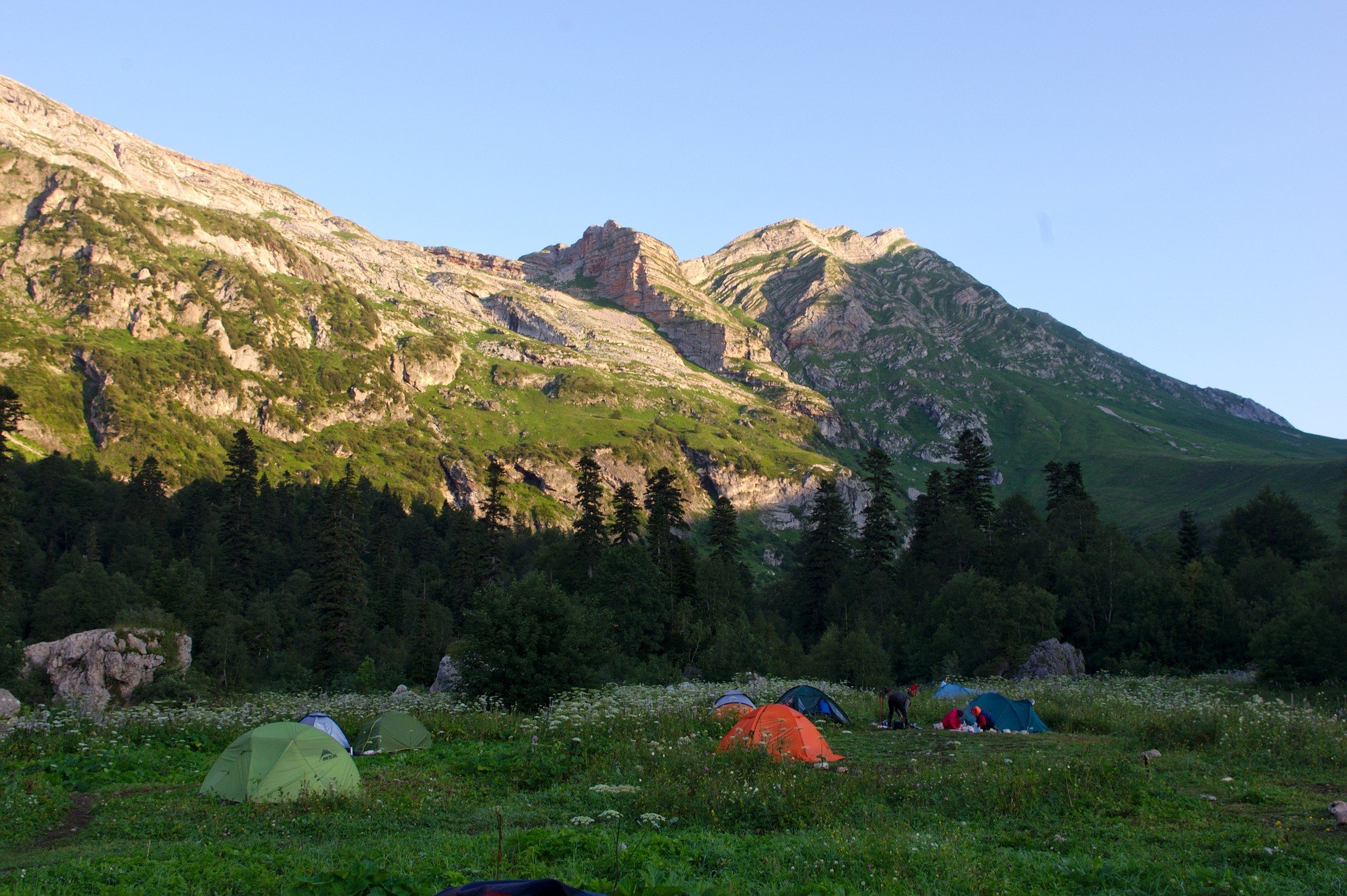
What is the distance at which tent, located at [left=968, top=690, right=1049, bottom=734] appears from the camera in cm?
2459

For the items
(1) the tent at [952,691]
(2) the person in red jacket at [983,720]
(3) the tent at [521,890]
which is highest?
(3) the tent at [521,890]

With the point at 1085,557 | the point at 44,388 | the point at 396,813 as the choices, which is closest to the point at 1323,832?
the point at 396,813

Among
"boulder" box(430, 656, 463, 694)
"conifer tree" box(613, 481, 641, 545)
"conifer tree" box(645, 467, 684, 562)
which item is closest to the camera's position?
"boulder" box(430, 656, 463, 694)

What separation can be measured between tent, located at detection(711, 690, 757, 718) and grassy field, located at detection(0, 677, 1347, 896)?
0.77m

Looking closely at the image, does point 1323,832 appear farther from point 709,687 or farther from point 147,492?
point 147,492

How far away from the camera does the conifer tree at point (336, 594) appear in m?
56.8

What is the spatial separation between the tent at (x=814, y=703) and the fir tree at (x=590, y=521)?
38.5 meters

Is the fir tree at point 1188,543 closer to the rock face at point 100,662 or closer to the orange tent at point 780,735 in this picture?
the orange tent at point 780,735

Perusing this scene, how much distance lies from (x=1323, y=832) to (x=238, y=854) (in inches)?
648

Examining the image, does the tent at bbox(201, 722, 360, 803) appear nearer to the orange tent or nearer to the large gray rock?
the orange tent

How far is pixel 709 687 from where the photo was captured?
1275 inches

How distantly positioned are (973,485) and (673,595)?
35.1m

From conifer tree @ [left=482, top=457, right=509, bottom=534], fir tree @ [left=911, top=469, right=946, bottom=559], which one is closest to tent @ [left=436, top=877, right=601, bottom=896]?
conifer tree @ [left=482, top=457, right=509, bottom=534]

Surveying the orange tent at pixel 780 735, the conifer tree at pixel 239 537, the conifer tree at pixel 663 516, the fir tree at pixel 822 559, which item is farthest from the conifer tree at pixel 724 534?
the orange tent at pixel 780 735
